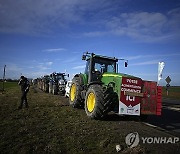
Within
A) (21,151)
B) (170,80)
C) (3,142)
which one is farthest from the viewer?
(170,80)

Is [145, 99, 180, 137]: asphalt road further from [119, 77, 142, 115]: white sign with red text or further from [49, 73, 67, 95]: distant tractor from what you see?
[49, 73, 67, 95]: distant tractor

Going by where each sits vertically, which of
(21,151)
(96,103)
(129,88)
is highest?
(129,88)

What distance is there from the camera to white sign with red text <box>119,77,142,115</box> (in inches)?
324

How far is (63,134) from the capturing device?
6.41 metres

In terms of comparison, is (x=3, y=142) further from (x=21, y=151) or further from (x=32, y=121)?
(x=32, y=121)

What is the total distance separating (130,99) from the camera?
8.33 metres

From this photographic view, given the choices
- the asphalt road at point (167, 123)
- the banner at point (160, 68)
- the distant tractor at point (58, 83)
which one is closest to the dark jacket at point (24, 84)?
the asphalt road at point (167, 123)

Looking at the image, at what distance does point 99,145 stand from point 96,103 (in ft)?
9.95

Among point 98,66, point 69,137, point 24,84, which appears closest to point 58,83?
→ point 24,84

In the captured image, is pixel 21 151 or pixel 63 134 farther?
pixel 63 134

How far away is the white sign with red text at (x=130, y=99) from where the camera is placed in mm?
8234

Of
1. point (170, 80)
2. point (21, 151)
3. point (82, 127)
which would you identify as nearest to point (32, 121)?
point (82, 127)

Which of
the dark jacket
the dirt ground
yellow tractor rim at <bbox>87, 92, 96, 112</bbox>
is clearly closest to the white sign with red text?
the dirt ground

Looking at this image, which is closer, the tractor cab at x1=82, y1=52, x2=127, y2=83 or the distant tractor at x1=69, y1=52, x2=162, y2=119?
the distant tractor at x1=69, y1=52, x2=162, y2=119
